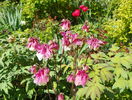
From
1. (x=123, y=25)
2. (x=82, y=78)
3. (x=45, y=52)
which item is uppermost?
(x=45, y=52)

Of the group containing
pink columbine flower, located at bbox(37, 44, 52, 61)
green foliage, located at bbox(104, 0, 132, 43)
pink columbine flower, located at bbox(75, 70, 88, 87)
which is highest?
pink columbine flower, located at bbox(37, 44, 52, 61)

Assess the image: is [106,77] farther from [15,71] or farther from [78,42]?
[15,71]

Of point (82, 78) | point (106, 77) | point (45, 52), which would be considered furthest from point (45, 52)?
point (106, 77)

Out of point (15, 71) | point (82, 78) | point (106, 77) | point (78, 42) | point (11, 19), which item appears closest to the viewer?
point (82, 78)

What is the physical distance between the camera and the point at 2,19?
19.9ft

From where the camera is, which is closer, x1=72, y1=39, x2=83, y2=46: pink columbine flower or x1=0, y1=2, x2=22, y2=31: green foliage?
x1=72, y1=39, x2=83, y2=46: pink columbine flower

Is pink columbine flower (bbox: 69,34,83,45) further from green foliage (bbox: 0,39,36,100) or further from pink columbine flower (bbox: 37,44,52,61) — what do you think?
green foliage (bbox: 0,39,36,100)

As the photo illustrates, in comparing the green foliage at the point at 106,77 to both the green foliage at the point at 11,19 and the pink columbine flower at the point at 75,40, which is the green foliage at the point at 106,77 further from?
the green foliage at the point at 11,19

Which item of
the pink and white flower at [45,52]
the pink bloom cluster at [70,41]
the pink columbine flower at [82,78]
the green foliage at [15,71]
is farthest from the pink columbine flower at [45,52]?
the green foliage at [15,71]

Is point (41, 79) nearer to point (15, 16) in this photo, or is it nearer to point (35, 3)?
point (15, 16)

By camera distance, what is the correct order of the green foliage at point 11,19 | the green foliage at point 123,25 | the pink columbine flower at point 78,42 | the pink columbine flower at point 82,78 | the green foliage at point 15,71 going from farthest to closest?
the green foliage at point 11,19 < the green foliage at point 123,25 < the green foliage at point 15,71 < the pink columbine flower at point 78,42 < the pink columbine flower at point 82,78

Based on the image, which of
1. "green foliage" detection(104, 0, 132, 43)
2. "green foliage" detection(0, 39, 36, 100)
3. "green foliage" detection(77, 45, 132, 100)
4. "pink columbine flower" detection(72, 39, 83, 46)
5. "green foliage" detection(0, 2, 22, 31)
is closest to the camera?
"pink columbine flower" detection(72, 39, 83, 46)

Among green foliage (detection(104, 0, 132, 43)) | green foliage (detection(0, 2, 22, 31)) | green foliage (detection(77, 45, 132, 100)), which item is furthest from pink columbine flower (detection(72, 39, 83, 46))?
green foliage (detection(0, 2, 22, 31))

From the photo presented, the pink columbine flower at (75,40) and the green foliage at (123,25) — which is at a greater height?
the pink columbine flower at (75,40)
